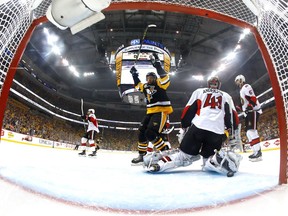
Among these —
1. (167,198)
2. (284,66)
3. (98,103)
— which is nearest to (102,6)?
(167,198)

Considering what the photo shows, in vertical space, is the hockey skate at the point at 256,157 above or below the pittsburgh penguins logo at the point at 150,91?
below

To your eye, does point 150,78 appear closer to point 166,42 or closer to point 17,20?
point 17,20

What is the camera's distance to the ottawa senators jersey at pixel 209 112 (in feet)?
6.82

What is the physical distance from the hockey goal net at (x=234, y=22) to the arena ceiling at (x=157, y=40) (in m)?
8.57

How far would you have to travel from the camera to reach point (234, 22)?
1663 millimetres

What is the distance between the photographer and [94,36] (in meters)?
11.3

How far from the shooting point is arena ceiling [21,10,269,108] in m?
10.4

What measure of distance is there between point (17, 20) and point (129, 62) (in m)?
6.25

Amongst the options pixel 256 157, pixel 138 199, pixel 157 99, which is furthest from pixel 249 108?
pixel 138 199

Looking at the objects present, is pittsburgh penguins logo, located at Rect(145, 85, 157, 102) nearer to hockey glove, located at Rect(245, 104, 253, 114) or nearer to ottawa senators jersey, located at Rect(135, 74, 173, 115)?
ottawa senators jersey, located at Rect(135, 74, 173, 115)

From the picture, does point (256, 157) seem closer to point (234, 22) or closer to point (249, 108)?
point (249, 108)

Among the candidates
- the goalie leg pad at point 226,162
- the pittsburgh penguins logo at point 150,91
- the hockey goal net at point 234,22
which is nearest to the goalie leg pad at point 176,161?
the goalie leg pad at point 226,162

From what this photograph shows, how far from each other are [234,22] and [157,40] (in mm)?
10387

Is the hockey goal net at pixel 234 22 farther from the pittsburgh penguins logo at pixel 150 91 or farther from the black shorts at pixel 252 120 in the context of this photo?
the black shorts at pixel 252 120
